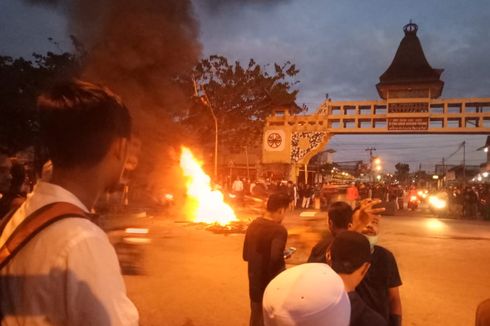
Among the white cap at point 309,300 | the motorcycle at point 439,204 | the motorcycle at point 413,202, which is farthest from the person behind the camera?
the motorcycle at point 413,202

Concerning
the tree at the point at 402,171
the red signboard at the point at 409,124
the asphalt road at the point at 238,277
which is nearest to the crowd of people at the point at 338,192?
the red signboard at the point at 409,124

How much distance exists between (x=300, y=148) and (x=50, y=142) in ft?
82.4

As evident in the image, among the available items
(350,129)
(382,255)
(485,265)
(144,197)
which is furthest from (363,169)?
(382,255)

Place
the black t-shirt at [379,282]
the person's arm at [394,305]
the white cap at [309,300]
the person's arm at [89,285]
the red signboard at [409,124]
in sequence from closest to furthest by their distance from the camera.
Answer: the person's arm at [89,285], the white cap at [309,300], the black t-shirt at [379,282], the person's arm at [394,305], the red signboard at [409,124]

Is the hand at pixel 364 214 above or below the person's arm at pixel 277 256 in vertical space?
above

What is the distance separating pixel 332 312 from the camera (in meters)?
1.46

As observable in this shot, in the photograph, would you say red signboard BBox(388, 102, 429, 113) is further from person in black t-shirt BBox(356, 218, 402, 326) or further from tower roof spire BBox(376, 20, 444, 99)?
person in black t-shirt BBox(356, 218, 402, 326)

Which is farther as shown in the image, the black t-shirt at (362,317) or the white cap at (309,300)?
the black t-shirt at (362,317)

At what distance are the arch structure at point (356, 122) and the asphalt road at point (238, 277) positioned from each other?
12348mm

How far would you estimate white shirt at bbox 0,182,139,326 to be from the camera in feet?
3.39

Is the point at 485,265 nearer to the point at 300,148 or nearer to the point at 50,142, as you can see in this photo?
the point at 50,142

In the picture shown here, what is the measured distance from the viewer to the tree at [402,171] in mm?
109188

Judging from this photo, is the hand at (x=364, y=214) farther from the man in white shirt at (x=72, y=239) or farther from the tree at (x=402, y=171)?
the tree at (x=402, y=171)

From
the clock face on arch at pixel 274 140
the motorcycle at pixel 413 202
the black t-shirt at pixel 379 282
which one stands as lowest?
the motorcycle at pixel 413 202
